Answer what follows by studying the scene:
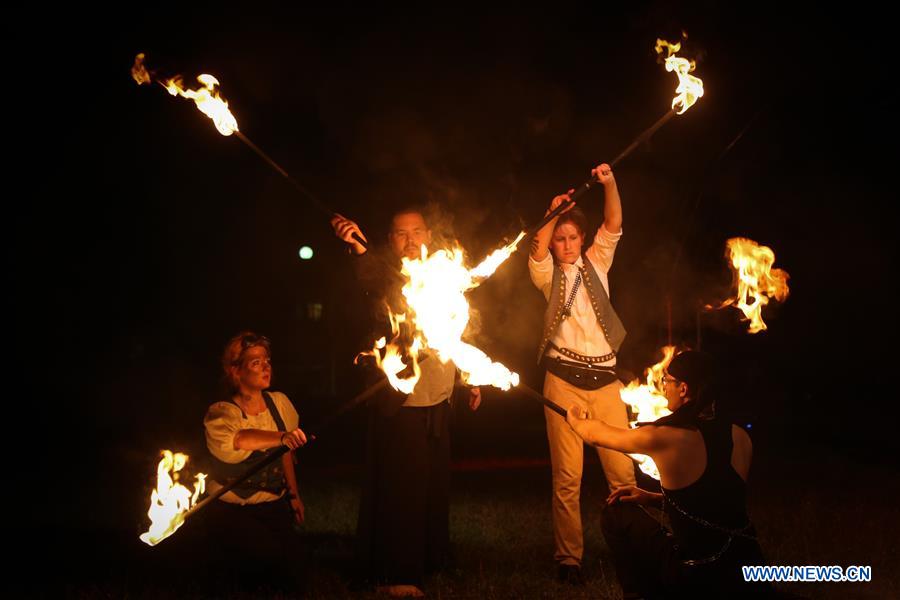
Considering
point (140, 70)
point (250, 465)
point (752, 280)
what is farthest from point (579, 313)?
point (140, 70)

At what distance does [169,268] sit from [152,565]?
17.1 metres

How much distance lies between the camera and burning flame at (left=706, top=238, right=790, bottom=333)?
5.24 metres

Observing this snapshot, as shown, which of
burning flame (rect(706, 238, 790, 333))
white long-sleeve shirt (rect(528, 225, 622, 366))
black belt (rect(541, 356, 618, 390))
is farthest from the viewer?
burning flame (rect(706, 238, 790, 333))

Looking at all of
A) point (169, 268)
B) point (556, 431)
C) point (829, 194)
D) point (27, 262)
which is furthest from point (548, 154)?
point (169, 268)

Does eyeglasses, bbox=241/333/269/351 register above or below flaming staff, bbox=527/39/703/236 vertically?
below

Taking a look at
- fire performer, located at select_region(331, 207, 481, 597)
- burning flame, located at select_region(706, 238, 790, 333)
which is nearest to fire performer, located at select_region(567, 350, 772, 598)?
fire performer, located at select_region(331, 207, 481, 597)

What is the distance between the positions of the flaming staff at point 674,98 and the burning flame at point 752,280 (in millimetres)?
985

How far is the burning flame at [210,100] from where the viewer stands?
497 cm

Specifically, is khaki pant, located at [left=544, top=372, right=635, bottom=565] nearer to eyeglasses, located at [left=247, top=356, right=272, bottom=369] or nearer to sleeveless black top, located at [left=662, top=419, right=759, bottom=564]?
sleeveless black top, located at [left=662, top=419, right=759, bottom=564]

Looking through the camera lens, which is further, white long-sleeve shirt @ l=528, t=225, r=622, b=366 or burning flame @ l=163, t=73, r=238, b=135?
white long-sleeve shirt @ l=528, t=225, r=622, b=366

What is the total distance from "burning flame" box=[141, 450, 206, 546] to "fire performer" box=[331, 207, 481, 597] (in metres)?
1.11

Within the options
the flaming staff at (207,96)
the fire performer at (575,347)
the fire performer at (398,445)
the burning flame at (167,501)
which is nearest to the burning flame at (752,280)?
the fire performer at (575,347)

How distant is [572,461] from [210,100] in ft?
10.4

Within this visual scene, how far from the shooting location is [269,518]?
16.3 feet
